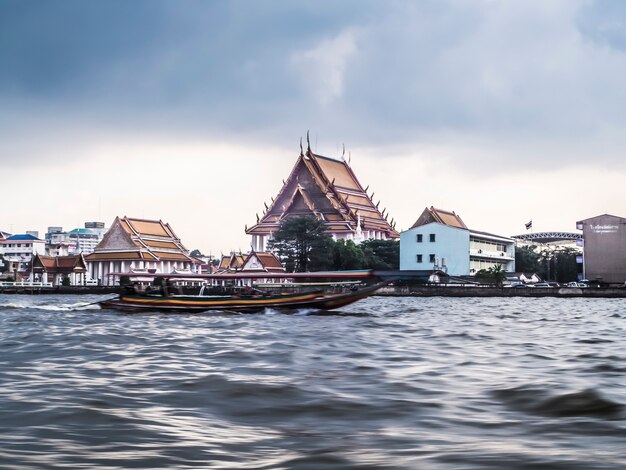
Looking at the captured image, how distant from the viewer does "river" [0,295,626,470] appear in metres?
4.30

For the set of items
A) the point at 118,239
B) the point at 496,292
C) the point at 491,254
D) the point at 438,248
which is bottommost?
the point at 496,292

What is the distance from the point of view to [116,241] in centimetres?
7138

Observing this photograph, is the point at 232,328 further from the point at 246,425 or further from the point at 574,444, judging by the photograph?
the point at 574,444

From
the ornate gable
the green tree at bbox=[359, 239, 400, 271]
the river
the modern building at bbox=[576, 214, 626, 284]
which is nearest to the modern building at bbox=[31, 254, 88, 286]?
the ornate gable

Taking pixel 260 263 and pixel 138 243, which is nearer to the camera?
pixel 260 263

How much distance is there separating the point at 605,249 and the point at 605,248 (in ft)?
0.28

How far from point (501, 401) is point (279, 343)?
633 cm

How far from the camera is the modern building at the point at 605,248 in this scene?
59.8 m

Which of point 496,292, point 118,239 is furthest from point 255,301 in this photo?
point 118,239

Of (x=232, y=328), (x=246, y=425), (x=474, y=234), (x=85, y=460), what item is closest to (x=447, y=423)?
(x=246, y=425)

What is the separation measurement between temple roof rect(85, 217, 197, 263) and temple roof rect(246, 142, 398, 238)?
25.8 feet

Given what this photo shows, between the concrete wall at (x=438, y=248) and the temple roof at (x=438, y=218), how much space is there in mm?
4602

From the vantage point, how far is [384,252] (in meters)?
61.3

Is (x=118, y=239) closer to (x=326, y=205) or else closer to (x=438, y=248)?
(x=326, y=205)
